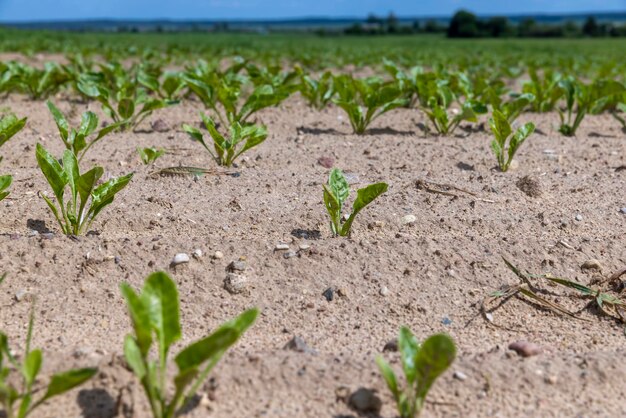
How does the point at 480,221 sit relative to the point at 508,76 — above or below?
above

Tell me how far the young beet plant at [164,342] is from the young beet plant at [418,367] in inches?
15.0

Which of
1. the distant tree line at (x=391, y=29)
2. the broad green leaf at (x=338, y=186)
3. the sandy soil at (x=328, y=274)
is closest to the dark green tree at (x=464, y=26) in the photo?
the distant tree line at (x=391, y=29)

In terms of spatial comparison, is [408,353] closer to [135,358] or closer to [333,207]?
[135,358]

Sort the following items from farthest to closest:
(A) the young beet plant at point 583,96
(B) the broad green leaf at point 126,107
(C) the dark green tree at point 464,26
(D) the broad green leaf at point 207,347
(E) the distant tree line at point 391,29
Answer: (E) the distant tree line at point 391,29 → (C) the dark green tree at point 464,26 → (A) the young beet plant at point 583,96 → (B) the broad green leaf at point 126,107 → (D) the broad green leaf at point 207,347

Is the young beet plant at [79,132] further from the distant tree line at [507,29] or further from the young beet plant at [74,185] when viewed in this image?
the distant tree line at [507,29]

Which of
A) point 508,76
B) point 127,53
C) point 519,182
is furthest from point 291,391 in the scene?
point 127,53

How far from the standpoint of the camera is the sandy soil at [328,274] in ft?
6.01

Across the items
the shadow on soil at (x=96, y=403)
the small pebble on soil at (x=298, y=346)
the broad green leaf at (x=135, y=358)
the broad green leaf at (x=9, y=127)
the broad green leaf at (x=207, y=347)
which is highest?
the broad green leaf at (x=9, y=127)

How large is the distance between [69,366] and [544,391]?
4.02 feet

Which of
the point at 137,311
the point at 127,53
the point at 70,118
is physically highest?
the point at 137,311

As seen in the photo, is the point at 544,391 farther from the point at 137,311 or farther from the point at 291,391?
the point at 137,311

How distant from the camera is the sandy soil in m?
1.83

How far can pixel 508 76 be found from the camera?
10.8 meters

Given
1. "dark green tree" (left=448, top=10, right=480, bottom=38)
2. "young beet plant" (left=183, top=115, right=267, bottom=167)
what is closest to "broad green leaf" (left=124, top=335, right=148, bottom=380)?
"young beet plant" (left=183, top=115, right=267, bottom=167)
